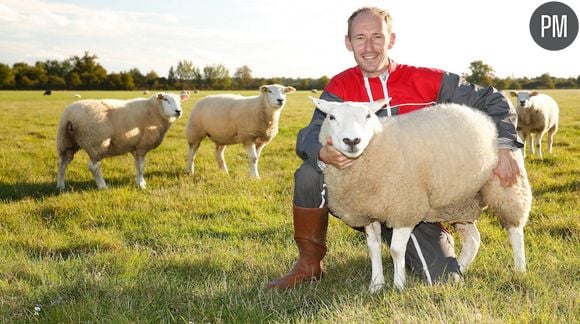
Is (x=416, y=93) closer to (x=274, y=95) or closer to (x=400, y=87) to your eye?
(x=400, y=87)

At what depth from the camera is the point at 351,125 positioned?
2.83 meters

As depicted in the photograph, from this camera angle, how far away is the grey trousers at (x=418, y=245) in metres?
3.41

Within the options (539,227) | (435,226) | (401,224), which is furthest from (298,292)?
(539,227)

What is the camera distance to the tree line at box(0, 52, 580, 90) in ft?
222

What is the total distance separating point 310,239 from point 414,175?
832mm

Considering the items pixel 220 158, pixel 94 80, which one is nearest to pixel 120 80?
pixel 94 80

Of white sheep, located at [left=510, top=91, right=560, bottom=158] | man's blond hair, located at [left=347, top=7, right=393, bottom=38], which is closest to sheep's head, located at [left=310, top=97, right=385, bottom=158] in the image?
man's blond hair, located at [left=347, top=7, right=393, bottom=38]

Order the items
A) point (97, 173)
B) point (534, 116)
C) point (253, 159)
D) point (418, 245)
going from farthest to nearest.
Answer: point (534, 116) < point (253, 159) < point (97, 173) < point (418, 245)

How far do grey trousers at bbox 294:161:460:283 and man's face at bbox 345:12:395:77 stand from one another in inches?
Answer: 30.5

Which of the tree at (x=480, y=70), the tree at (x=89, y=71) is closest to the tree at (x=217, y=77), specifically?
the tree at (x=89, y=71)

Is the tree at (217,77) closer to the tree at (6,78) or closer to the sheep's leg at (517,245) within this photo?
the tree at (6,78)

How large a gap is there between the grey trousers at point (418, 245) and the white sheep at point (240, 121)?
17.8ft

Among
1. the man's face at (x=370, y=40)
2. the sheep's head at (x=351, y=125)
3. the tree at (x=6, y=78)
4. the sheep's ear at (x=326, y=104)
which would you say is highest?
the tree at (x=6, y=78)

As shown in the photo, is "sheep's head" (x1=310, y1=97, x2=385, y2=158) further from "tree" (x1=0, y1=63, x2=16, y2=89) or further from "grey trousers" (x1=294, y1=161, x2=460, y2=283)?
"tree" (x1=0, y1=63, x2=16, y2=89)
